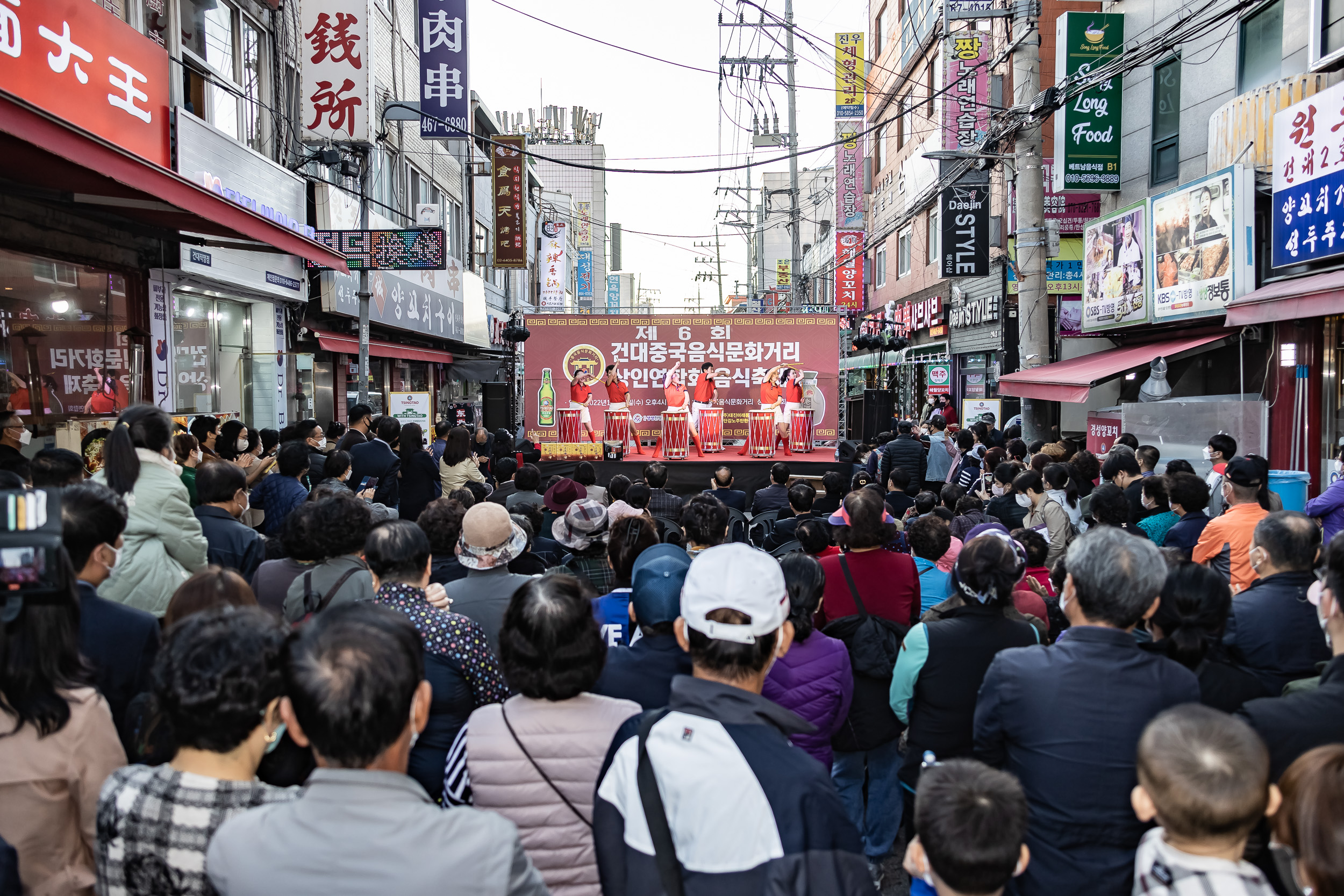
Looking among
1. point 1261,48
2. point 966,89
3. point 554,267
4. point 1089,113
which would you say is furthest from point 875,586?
point 554,267

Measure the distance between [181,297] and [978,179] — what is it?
50.5 ft

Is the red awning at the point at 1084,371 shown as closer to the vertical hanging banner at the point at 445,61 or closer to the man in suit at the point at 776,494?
the man in suit at the point at 776,494

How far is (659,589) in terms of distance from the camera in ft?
9.30

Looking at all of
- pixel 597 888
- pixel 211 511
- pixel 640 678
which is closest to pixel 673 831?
pixel 597 888

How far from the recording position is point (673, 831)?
179 centimetres

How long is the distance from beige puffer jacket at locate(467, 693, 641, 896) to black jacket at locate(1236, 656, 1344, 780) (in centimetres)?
164

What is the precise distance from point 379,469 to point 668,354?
9.69m

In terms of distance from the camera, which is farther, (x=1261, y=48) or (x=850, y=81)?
(x=850, y=81)

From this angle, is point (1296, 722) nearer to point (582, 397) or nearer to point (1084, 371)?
point (1084, 371)

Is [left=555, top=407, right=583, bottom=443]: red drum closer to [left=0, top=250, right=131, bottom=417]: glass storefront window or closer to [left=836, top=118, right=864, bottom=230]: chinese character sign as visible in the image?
[left=0, top=250, right=131, bottom=417]: glass storefront window

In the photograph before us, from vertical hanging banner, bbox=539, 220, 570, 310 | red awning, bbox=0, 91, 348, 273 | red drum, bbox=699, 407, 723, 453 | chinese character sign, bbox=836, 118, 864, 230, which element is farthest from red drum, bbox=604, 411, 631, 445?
vertical hanging banner, bbox=539, 220, 570, 310

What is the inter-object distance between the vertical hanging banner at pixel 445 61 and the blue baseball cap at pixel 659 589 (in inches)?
499

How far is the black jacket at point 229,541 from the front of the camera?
13.7ft

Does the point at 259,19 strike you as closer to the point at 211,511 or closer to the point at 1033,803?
the point at 211,511
